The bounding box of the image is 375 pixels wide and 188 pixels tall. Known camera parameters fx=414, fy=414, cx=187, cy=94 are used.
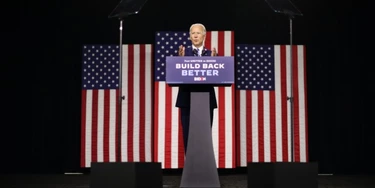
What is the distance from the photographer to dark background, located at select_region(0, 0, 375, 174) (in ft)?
16.7

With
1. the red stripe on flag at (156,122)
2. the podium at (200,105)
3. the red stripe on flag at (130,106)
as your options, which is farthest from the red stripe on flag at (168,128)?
the podium at (200,105)

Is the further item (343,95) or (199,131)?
(343,95)

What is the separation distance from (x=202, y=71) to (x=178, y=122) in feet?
7.23

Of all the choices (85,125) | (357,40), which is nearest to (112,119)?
(85,125)

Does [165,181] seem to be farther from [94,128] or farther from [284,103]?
[284,103]

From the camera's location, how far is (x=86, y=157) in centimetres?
497

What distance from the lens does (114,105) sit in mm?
5023

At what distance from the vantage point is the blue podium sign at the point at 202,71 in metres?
2.75

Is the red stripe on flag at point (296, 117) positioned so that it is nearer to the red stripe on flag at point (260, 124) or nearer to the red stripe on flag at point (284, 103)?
the red stripe on flag at point (284, 103)

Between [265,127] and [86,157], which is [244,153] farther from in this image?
[86,157]

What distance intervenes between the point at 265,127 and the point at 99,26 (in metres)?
2.41

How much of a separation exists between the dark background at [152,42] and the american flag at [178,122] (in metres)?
0.34

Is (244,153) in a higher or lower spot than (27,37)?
lower

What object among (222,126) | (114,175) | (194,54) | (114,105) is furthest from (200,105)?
(114,105)
